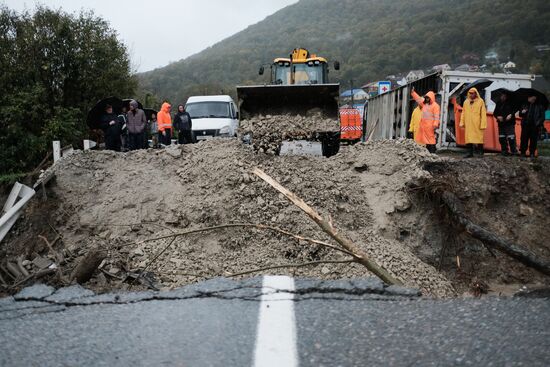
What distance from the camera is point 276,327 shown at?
303 centimetres

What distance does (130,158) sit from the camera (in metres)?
9.35

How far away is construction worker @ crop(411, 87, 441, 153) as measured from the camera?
1096 centimetres

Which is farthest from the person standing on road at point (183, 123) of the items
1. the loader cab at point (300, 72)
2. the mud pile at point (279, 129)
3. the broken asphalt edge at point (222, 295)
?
the broken asphalt edge at point (222, 295)

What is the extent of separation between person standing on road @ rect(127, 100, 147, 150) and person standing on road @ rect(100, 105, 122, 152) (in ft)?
1.02

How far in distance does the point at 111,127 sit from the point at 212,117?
4593 mm

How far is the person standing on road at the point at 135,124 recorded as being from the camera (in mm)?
12375

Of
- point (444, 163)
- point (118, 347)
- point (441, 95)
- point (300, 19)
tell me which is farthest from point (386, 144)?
point (300, 19)

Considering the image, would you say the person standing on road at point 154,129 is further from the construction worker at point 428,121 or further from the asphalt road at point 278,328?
the asphalt road at point 278,328

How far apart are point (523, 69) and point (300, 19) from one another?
66.3 metres

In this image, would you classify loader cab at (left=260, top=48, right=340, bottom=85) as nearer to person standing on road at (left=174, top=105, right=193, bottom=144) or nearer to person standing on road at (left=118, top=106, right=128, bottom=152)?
person standing on road at (left=174, top=105, right=193, bottom=144)

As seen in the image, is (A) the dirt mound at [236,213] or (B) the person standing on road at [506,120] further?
(B) the person standing on road at [506,120]

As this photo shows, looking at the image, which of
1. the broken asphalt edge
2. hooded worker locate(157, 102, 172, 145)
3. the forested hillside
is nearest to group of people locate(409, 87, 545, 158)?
the broken asphalt edge

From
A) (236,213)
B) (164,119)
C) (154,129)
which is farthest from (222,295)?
(154,129)

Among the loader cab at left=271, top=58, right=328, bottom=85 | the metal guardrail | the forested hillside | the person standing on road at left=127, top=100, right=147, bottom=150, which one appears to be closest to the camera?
the metal guardrail
